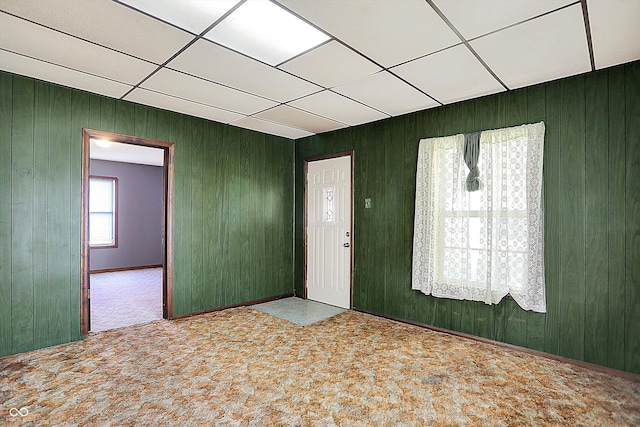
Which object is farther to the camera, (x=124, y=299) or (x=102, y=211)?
(x=102, y=211)

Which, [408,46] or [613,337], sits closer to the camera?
[408,46]

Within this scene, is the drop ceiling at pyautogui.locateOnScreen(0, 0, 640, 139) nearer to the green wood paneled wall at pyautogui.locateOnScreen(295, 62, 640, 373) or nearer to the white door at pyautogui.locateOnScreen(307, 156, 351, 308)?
the green wood paneled wall at pyautogui.locateOnScreen(295, 62, 640, 373)

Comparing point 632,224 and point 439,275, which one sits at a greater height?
point 632,224

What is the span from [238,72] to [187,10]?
97cm

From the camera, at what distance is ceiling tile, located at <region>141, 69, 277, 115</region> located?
→ 11.2 feet

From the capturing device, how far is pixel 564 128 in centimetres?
331

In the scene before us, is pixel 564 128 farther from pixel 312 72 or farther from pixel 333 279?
pixel 333 279

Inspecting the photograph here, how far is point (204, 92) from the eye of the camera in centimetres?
378

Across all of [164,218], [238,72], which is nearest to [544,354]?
[238,72]

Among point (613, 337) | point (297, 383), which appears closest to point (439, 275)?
point (613, 337)

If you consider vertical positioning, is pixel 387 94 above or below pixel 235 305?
above

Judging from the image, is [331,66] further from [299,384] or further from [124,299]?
[124,299]

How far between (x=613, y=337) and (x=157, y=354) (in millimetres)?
4163

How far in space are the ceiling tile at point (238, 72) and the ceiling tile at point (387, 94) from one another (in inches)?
16.9
